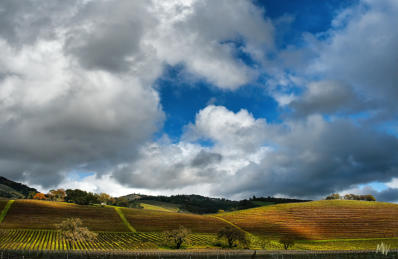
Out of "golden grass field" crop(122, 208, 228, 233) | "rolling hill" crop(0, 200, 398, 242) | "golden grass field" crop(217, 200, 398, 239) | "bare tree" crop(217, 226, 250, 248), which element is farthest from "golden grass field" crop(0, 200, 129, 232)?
"golden grass field" crop(217, 200, 398, 239)

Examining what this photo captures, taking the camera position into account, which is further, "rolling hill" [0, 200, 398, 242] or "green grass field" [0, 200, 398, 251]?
"rolling hill" [0, 200, 398, 242]

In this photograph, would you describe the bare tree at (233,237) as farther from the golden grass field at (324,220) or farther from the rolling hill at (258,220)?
the golden grass field at (324,220)

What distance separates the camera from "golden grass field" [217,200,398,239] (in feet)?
424

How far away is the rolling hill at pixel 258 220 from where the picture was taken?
12556cm

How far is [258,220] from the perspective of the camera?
483 ft

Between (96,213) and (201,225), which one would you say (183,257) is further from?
(96,213)

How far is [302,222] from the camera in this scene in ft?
469

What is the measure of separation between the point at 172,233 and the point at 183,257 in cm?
2734

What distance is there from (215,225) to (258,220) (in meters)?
22.1

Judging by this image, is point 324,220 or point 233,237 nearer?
point 233,237

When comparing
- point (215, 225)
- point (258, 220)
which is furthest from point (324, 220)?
point (215, 225)

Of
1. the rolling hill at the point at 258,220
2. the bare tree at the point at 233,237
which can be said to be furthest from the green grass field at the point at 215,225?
the bare tree at the point at 233,237

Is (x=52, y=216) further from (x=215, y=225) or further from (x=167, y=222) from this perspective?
(x=215, y=225)

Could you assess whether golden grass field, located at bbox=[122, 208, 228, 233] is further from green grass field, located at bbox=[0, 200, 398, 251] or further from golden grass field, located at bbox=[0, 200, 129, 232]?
golden grass field, located at bbox=[0, 200, 129, 232]
